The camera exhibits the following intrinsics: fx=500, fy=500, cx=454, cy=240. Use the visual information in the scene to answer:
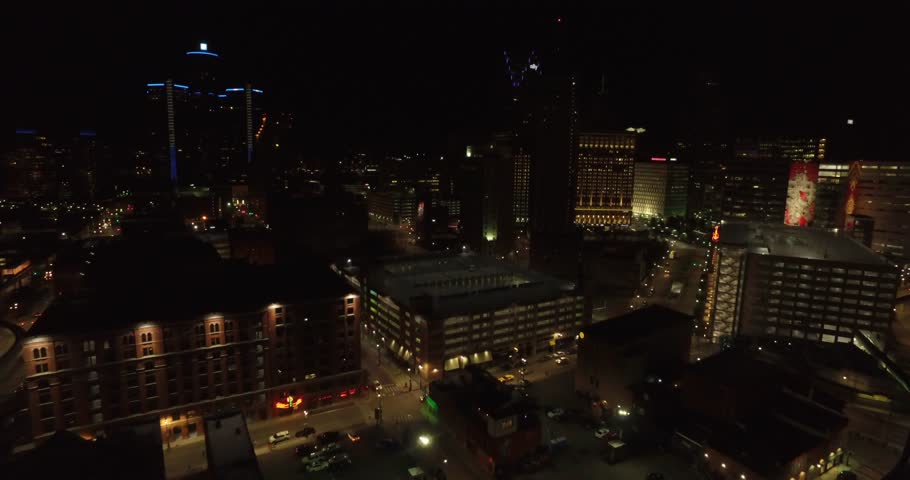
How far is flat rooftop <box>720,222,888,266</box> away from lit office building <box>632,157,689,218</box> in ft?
219

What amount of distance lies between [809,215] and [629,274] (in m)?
39.2

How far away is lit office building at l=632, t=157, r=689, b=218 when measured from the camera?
128 meters

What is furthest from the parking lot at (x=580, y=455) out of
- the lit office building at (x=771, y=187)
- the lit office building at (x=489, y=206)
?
the lit office building at (x=771, y=187)

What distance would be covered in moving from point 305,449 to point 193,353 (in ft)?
34.4

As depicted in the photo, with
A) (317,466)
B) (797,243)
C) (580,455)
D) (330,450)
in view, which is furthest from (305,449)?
(797,243)

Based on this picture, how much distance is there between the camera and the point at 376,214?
13775 centimetres

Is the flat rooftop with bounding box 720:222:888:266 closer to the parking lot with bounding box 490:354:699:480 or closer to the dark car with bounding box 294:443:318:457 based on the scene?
the parking lot with bounding box 490:354:699:480

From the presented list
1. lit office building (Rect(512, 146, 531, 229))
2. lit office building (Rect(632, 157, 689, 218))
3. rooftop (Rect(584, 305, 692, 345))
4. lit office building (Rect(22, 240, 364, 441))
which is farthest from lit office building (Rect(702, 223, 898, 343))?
lit office building (Rect(632, 157, 689, 218))

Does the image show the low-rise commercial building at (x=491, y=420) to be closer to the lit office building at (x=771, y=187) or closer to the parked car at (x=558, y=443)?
the parked car at (x=558, y=443)

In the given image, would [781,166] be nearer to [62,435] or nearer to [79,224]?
[62,435]

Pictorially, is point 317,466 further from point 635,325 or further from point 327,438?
point 635,325

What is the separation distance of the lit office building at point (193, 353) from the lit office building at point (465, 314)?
24.8 feet

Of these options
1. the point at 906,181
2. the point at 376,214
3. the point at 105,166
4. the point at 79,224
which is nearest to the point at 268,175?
the point at 376,214

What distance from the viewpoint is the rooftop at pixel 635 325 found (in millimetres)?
41975
